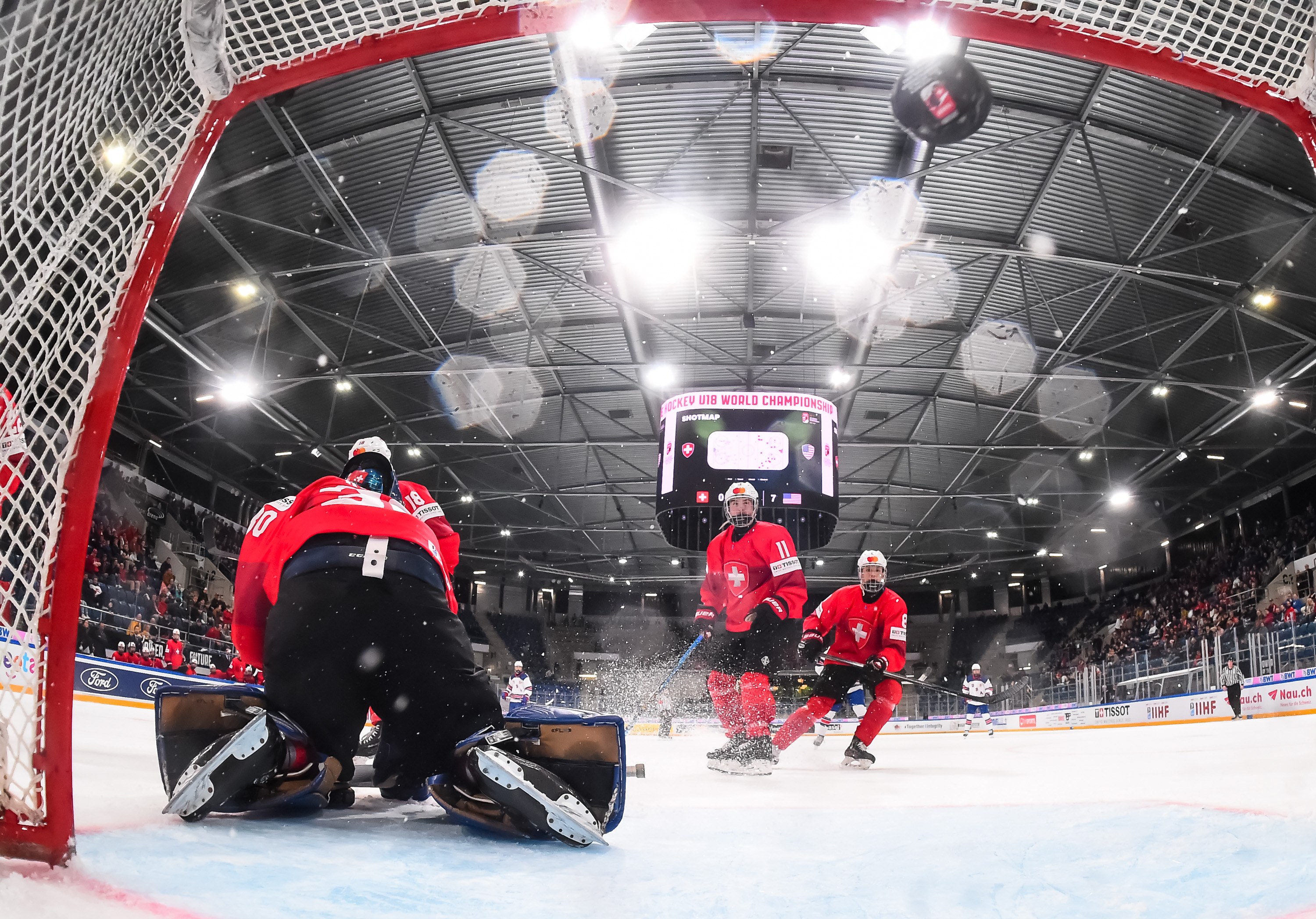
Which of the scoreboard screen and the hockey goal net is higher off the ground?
the scoreboard screen

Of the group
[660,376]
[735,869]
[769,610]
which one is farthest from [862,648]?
[660,376]

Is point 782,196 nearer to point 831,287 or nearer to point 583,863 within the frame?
point 831,287

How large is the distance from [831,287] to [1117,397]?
728cm

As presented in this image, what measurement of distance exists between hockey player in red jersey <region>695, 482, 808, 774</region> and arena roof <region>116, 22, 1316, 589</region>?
5.34 metres

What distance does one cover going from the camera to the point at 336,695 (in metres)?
2.06

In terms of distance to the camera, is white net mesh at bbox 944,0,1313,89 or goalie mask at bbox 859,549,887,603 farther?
goalie mask at bbox 859,549,887,603

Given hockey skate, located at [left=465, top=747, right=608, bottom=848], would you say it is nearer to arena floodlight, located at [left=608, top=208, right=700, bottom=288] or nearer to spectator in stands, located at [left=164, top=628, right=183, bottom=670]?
arena floodlight, located at [left=608, top=208, right=700, bottom=288]

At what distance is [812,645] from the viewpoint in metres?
5.60

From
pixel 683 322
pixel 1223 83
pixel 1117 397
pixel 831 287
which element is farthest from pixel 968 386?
pixel 1223 83

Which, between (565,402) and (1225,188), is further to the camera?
(565,402)

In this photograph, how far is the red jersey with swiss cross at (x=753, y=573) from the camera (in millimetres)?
5238

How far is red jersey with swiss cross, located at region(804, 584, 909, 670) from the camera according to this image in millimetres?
5762

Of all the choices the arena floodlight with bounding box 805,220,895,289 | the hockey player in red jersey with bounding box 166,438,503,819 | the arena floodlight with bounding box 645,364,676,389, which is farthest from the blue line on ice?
the arena floodlight with bounding box 645,364,676,389

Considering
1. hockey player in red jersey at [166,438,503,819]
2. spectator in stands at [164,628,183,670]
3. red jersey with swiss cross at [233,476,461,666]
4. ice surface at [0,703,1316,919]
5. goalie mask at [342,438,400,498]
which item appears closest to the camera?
ice surface at [0,703,1316,919]
